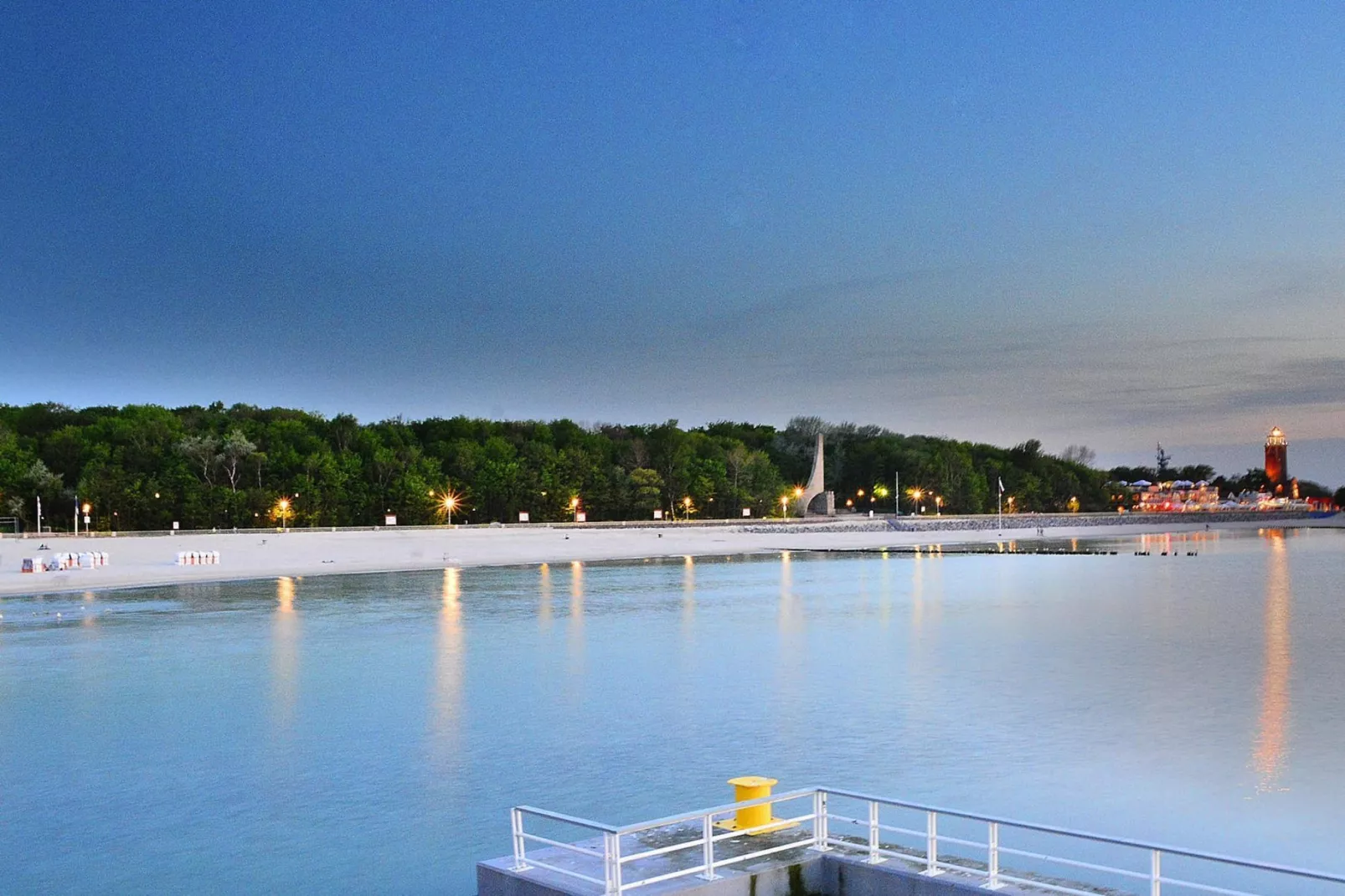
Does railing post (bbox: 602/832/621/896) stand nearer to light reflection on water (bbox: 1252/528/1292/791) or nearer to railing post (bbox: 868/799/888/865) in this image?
railing post (bbox: 868/799/888/865)

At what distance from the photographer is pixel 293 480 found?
10012 centimetres

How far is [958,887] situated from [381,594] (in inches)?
1743

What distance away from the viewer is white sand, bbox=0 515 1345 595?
61250 millimetres

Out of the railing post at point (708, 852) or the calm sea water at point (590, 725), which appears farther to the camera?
the calm sea water at point (590, 725)

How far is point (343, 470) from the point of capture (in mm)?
104250

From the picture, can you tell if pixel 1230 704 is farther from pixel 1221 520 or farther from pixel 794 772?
pixel 1221 520

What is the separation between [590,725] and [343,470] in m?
87.2

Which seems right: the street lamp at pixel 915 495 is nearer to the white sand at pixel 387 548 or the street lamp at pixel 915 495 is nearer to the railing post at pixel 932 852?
the white sand at pixel 387 548

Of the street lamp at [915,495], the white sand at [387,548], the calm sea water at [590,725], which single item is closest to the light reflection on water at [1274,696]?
the calm sea water at [590,725]

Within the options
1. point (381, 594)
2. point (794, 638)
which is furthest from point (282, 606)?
point (794, 638)

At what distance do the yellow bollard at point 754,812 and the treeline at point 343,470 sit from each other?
3565 inches

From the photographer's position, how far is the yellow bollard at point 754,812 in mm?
11336

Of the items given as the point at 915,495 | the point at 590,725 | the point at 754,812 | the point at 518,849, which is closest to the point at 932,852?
the point at 754,812

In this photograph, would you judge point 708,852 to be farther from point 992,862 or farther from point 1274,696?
point 1274,696
